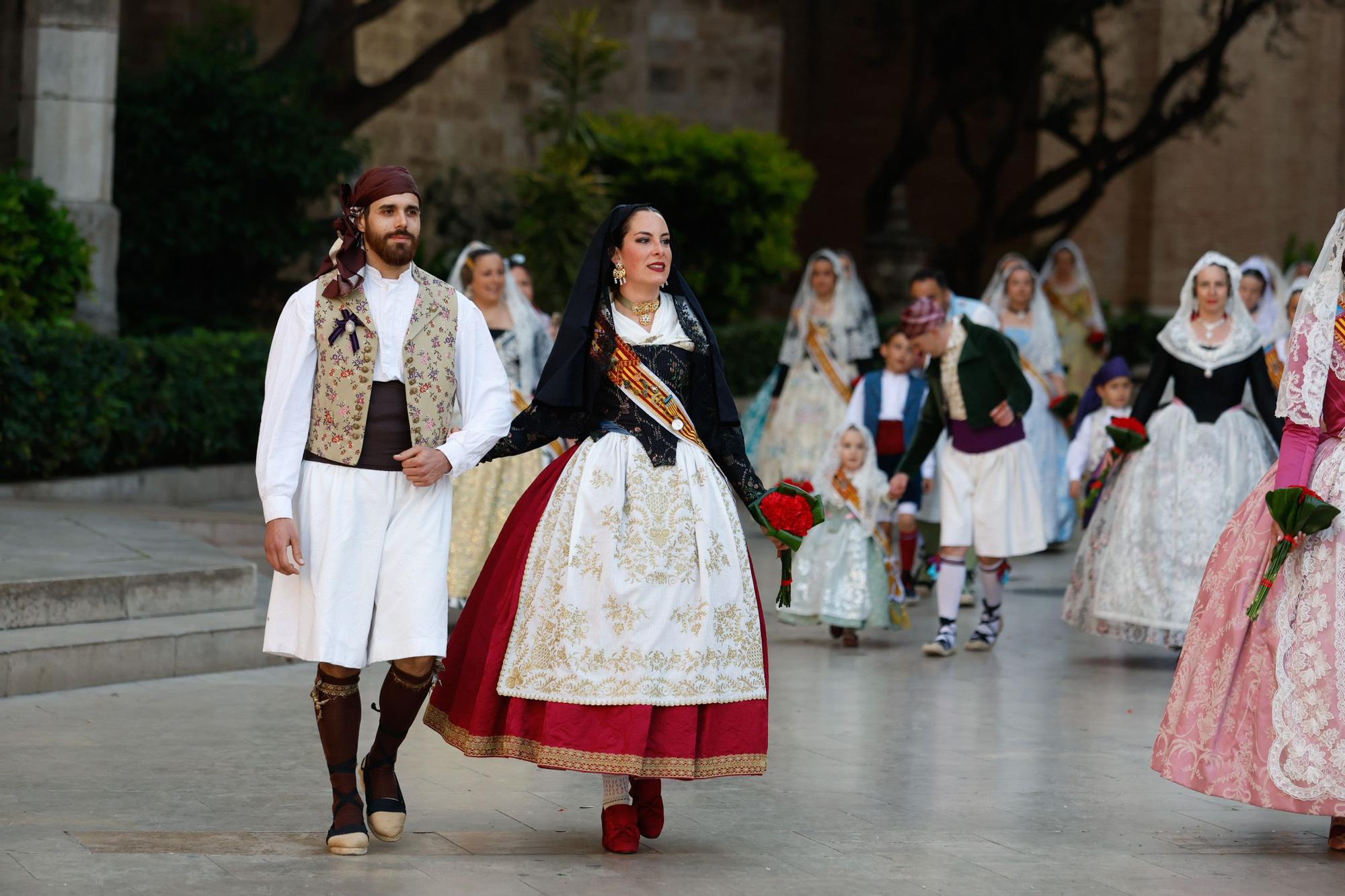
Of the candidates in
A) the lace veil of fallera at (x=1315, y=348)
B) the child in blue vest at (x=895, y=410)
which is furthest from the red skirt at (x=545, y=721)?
the child in blue vest at (x=895, y=410)

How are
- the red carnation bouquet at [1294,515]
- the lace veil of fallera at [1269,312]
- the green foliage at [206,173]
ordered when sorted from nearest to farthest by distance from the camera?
the red carnation bouquet at [1294,515], the lace veil of fallera at [1269,312], the green foliage at [206,173]

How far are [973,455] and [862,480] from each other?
0.61 meters

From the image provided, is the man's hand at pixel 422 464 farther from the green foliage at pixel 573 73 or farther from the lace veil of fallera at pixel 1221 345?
the green foliage at pixel 573 73

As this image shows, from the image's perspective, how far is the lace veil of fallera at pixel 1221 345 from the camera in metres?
9.28

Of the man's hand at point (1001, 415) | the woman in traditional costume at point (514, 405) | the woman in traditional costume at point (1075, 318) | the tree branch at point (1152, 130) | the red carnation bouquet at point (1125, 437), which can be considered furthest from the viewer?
the tree branch at point (1152, 130)

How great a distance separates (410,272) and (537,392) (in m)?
0.52

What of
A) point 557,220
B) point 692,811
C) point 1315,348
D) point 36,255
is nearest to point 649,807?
point 692,811

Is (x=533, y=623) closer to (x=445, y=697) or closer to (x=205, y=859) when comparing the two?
(x=445, y=697)

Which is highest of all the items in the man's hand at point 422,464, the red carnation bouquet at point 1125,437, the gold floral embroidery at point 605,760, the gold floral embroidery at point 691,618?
the red carnation bouquet at point 1125,437

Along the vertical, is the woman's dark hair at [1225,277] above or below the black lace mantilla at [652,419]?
above

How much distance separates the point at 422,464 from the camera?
535cm

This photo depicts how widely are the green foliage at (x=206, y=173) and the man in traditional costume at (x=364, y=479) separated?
10597mm

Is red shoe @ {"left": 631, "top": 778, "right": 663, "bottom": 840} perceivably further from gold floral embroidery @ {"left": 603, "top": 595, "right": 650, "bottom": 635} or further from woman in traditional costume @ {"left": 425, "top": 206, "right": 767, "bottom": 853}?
gold floral embroidery @ {"left": 603, "top": 595, "right": 650, "bottom": 635}

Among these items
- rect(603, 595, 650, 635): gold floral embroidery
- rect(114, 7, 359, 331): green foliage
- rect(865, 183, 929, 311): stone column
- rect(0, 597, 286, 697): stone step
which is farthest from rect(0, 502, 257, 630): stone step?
rect(865, 183, 929, 311): stone column
